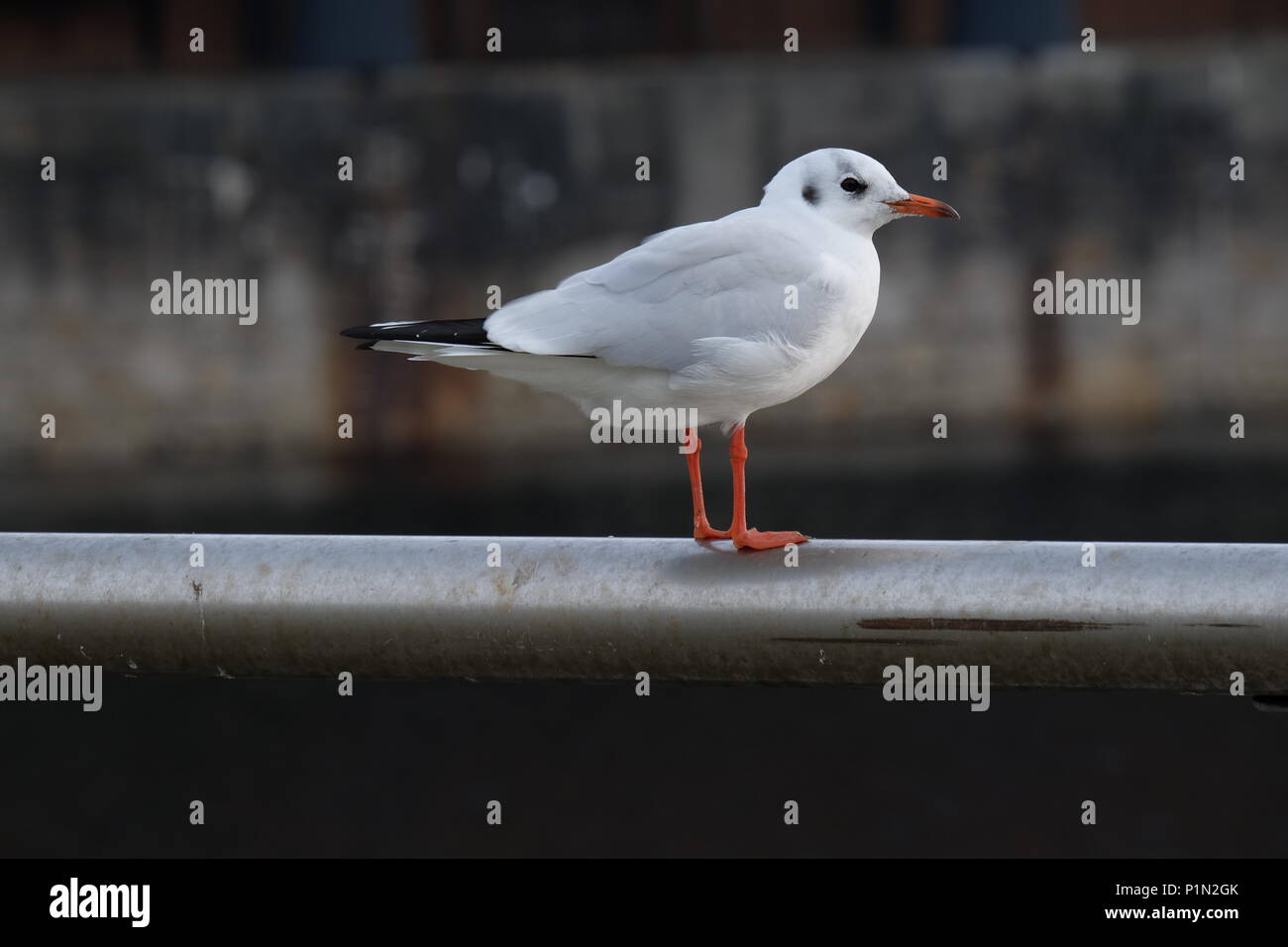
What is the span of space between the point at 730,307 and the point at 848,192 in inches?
12.6

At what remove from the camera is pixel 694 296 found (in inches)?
108

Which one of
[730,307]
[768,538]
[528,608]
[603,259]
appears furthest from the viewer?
[603,259]

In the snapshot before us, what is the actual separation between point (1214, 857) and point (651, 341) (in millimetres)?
5591

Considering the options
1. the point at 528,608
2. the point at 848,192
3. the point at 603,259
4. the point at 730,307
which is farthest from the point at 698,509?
the point at 603,259

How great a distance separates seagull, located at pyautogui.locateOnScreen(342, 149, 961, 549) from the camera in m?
2.67

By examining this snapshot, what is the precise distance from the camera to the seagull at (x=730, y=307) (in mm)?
2670

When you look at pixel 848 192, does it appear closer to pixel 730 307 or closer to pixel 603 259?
pixel 730 307

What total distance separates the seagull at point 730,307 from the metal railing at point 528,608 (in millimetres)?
1055

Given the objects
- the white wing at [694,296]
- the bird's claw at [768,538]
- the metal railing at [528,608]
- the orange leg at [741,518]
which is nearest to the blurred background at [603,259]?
the orange leg at [741,518]

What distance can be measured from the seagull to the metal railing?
1055mm

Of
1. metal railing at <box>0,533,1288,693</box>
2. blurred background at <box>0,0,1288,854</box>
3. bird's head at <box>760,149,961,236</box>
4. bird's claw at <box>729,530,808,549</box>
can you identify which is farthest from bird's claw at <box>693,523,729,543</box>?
blurred background at <box>0,0,1288,854</box>

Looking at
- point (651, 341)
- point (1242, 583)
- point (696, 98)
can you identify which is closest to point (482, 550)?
point (1242, 583)

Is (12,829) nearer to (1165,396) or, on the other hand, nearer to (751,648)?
(751,648)

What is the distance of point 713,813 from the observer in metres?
7.69
